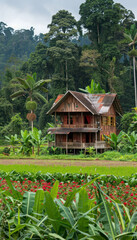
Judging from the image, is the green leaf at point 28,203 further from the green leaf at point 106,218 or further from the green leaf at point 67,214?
the green leaf at point 106,218

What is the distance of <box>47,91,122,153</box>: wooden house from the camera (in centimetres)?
A: 3284

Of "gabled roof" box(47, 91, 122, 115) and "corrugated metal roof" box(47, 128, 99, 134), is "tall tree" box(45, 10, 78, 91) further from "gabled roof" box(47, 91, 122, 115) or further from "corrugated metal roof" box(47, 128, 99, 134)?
"corrugated metal roof" box(47, 128, 99, 134)

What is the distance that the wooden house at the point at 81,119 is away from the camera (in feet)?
108

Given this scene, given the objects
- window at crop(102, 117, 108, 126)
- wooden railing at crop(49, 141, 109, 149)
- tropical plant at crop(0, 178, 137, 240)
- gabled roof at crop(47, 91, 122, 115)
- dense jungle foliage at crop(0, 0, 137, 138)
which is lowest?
wooden railing at crop(49, 141, 109, 149)

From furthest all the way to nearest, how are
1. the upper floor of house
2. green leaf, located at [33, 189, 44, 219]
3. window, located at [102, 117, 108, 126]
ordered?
1. window, located at [102, 117, 108, 126]
2. the upper floor of house
3. green leaf, located at [33, 189, 44, 219]

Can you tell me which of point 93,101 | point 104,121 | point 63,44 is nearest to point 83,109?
point 93,101

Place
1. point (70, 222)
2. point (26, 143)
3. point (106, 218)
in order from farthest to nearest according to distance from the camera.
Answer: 1. point (26, 143)
2. point (70, 222)
3. point (106, 218)

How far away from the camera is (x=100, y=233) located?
3842 millimetres

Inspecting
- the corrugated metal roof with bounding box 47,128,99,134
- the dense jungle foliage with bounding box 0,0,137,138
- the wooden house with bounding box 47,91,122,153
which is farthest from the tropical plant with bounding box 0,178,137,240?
the dense jungle foliage with bounding box 0,0,137,138

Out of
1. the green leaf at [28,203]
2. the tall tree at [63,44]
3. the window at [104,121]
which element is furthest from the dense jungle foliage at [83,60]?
the green leaf at [28,203]

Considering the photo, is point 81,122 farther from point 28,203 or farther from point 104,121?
point 28,203

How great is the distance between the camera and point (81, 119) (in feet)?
113

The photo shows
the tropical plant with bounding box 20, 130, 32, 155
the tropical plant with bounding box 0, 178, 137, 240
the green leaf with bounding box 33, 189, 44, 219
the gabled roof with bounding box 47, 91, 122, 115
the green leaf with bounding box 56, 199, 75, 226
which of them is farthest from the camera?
the gabled roof with bounding box 47, 91, 122, 115

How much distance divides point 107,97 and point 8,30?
3457 inches
